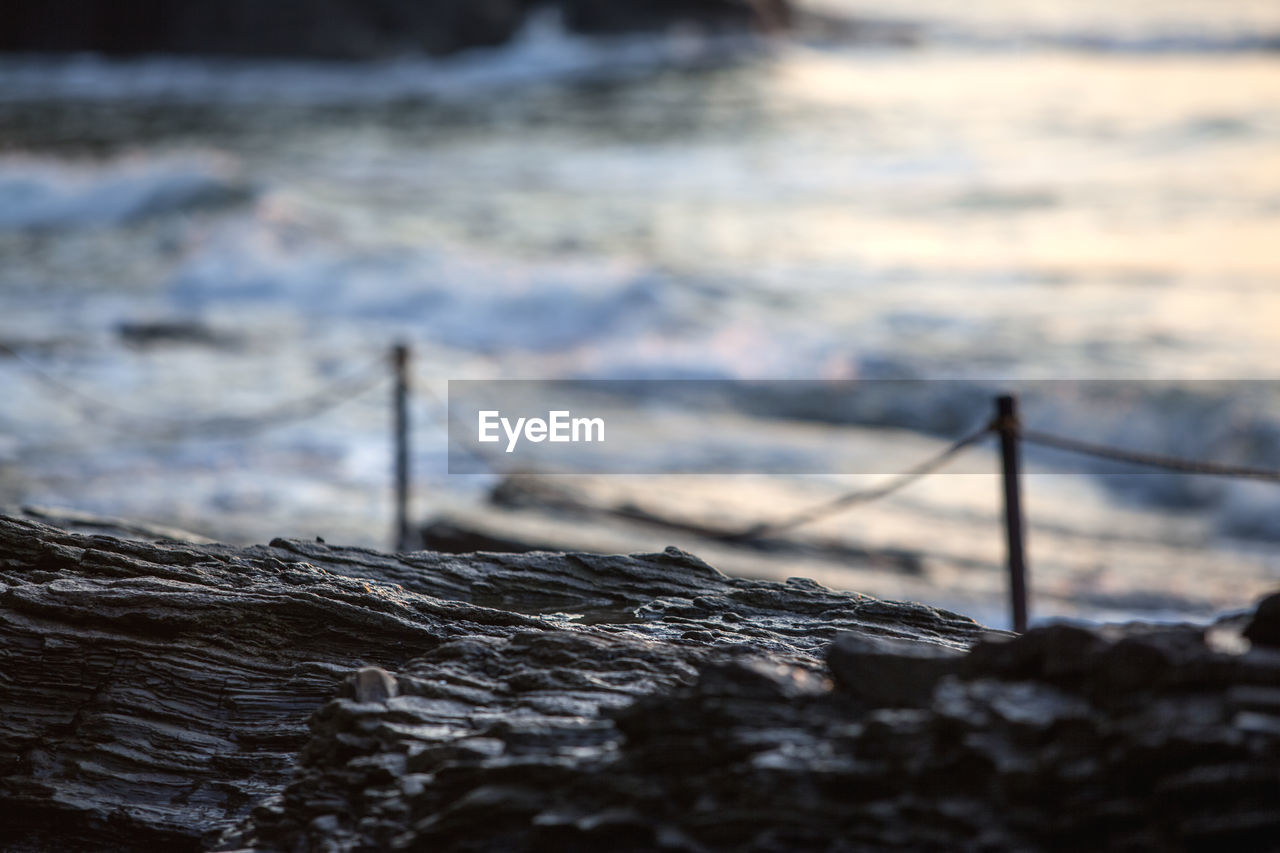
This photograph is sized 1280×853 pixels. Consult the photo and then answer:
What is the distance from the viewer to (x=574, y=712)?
2172mm

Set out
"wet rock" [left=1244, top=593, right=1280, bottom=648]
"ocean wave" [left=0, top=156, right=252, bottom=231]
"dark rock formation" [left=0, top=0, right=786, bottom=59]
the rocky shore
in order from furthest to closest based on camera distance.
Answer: "dark rock formation" [left=0, top=0, right=786, bottom=59] < "ocean wave" [left=0, top=156, right=252, bottom=231] < "wet rock" [left=1244, top=593, right=1280, bottom=648] < the rocky shore

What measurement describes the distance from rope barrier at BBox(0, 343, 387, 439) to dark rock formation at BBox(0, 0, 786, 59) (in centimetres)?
4052

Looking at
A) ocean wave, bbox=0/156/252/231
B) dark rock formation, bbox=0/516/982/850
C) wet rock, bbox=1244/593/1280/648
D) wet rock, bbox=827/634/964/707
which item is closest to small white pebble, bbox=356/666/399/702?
dark rock formation, bbox=0/516/982/850

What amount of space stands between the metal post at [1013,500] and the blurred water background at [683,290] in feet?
5.18

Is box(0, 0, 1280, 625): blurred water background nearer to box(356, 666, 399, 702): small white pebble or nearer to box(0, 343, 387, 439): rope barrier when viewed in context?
box(0, 343, 387, 439): rope barrier

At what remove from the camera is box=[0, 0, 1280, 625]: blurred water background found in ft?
24.9

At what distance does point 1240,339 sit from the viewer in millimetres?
12000

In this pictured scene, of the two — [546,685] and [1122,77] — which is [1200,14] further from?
[546,685]

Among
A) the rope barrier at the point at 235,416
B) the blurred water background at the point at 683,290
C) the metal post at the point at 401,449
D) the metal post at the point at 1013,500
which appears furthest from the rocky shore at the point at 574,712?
the rope barrier at the point at 235,416

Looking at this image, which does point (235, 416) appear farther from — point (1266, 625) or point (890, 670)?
point (1266, 625)

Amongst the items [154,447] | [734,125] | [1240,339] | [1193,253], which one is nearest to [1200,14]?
[734,125]

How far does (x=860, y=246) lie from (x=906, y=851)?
15.9 meters

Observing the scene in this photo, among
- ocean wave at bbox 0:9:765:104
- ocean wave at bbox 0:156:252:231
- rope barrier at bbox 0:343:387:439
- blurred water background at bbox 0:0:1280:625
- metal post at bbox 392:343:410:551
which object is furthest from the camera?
ocean wave at bbox 0:9:765:104

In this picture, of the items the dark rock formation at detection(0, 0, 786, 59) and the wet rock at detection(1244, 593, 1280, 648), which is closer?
the wet rock at detection(1244, 593, 1280, 648)
